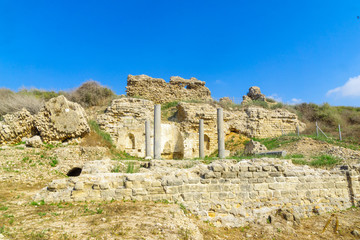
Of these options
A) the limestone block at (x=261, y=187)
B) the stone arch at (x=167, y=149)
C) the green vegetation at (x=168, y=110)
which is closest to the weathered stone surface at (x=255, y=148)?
the stone arch at (x=167, y=149)

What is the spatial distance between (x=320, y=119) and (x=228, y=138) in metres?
13.6

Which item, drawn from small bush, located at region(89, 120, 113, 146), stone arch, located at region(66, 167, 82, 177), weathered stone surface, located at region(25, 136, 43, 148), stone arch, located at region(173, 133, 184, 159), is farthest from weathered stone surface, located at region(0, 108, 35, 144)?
stone arch, located at region(173, 133, 184, 159)

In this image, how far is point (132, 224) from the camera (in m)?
3.74

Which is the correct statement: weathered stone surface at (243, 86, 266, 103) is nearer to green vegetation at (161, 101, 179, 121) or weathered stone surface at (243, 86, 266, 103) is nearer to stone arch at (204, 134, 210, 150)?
stone arch at (204, 134, 210, 150)

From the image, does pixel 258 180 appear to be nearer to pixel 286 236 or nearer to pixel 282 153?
pixel 286 236

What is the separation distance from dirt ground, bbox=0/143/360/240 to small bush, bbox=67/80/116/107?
20.2 meters

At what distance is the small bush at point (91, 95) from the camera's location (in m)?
23.8

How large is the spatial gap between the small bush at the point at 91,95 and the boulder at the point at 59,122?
1048 cm

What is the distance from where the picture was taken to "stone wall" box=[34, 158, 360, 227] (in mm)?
5148

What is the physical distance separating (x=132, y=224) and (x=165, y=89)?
24036 mm

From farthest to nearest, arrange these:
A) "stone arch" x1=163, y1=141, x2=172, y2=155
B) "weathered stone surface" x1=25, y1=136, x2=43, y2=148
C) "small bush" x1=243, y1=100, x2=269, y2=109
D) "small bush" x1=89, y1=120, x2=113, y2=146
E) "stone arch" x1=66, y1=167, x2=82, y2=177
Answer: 1. "small bush" x1=243, y1=100, x2=269, y2=109
2. "stone arch" x1=163, y1=141, x2=172, y2=155
3. "small bush" x1=89, y1=120, x2=113, y2=146
4. "weathered stone surface" x1=25, y1=136, x2=43, y2=148
5. "stone arch" x1=66, y1=167, x2=82, y2=177

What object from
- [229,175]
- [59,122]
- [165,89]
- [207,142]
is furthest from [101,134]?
[165,89]

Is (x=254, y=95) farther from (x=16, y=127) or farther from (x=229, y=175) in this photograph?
(x=16, y=127)

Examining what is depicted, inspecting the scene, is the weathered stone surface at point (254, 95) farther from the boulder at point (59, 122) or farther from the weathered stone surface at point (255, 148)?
the boulder at point (59, 122)
